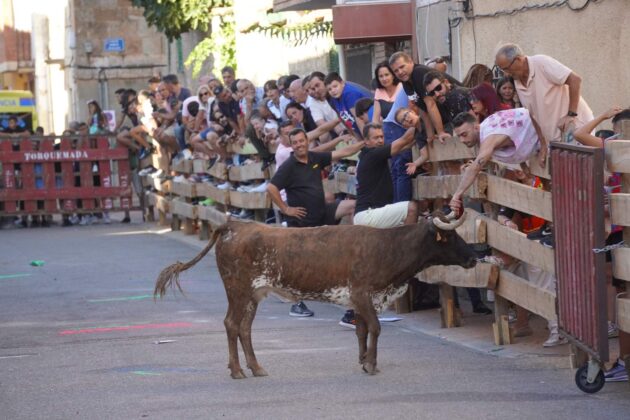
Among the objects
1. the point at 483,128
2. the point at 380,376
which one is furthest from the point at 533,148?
the point at 380,376

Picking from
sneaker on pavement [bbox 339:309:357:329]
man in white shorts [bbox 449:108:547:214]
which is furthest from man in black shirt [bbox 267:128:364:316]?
man in white shorts [bbox 449:108:547:214]

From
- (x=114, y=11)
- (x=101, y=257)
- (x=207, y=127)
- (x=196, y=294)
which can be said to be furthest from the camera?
(x=114, y=11)

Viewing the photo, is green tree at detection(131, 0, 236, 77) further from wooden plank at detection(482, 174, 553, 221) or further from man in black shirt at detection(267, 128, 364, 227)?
wooden plank at detection(482, 174, 553, 221)

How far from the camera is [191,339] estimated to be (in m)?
12.2

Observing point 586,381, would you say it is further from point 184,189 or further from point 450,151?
point 184,189

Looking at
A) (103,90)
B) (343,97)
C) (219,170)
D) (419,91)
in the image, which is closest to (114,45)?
(103,90)

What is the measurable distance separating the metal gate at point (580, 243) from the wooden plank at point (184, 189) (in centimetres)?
1355

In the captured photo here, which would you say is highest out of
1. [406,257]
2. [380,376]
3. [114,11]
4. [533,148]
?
[114,11]

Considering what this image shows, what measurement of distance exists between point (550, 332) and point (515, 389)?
7.15 feet

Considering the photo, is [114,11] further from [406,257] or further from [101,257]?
[406,257]

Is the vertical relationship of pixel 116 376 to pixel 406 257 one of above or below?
below

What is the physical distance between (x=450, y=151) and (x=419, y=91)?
26.1 inches

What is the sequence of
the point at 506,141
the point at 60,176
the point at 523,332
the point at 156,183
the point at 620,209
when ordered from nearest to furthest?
the point at 620,209, the point at 506,141, the point at 523,332, the point at 156,183, the point at 60,176

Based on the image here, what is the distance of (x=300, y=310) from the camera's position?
45.2 feet
